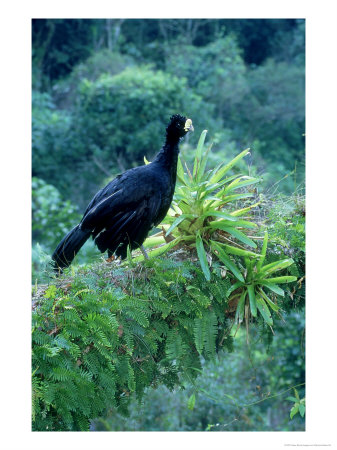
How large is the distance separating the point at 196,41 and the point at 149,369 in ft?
40.2

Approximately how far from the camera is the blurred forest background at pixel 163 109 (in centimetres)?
695

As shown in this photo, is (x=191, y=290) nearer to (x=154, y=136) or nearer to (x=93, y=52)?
(x=154, y=136)

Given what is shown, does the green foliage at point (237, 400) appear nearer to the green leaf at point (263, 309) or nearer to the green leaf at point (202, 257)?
the green leaf at point (263, 309)

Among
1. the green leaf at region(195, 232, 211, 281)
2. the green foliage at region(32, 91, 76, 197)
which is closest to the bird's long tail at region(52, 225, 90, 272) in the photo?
the green leaf at region(195, 232, 211, 281)

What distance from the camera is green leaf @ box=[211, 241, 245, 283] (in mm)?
3141

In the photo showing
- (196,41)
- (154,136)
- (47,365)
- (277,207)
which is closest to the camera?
(47,365)

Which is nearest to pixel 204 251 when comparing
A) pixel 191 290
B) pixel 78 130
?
pixel 191 290

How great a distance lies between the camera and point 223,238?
334 centimetres

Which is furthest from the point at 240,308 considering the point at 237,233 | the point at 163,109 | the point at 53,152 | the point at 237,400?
the point at 53,152

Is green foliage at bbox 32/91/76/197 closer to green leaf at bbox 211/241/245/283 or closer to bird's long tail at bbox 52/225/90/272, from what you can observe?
bird's long tail at bbox 52/225/90/272

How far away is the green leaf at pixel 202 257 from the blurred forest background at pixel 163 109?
3234mm

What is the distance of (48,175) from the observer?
36.0ft

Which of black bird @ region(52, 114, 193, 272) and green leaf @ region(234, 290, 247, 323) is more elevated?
black bird @ region(52, 114, 193, 272)

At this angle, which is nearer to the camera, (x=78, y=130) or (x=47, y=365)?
Answer: (x=47, y=365)
